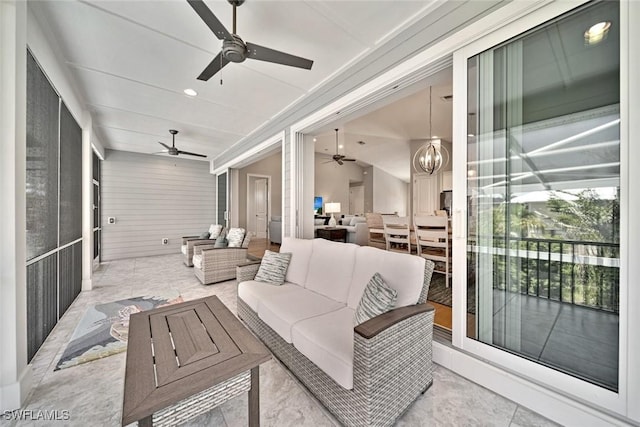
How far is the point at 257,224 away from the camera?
28.5 feet

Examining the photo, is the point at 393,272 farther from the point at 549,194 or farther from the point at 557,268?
the point at 549,194

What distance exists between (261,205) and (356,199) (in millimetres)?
4963

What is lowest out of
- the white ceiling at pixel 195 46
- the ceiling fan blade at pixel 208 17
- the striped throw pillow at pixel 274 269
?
the striped throw pillow at pixel 274 269

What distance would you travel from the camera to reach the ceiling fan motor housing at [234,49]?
5.70ft

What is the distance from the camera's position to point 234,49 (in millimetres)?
1753

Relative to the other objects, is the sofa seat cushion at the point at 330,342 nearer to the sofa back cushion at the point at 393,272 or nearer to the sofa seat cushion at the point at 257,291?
the sofa back cushion at the point at 393,272

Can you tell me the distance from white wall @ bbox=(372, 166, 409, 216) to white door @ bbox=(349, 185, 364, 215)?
0.73m

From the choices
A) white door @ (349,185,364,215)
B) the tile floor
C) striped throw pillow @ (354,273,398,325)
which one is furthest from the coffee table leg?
white door @ (349,185,364,215)

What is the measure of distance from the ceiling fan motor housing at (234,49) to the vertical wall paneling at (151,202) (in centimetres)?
633

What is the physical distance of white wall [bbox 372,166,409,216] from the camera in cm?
1125

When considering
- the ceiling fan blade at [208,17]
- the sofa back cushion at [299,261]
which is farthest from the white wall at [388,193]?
the ceiling fan blade at [208,17]

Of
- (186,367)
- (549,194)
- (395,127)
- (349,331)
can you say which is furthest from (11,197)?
(395,127)

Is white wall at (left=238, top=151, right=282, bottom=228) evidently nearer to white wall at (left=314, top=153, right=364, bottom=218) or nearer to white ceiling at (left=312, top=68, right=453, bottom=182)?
white ceiling at (left=312, top=68, right=453, bottom=182)

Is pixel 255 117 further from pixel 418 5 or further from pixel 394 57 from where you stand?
pixel 418 5
